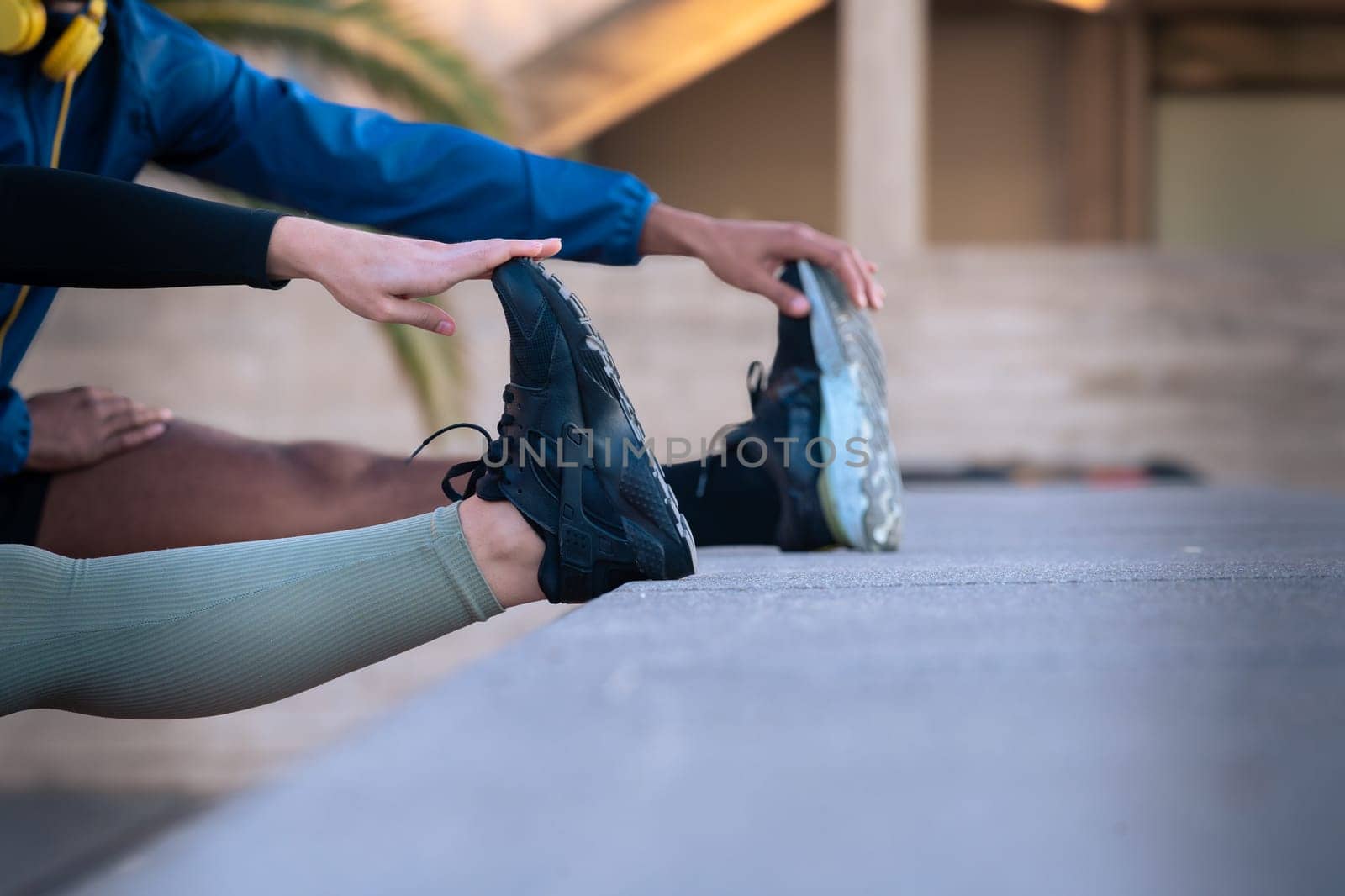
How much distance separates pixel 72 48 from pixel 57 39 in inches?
1.0

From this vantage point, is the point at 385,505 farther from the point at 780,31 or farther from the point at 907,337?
the point at 780,31

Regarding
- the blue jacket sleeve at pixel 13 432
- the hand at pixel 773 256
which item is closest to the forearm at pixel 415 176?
the hand at pixel 773 256

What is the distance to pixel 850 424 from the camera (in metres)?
1.25

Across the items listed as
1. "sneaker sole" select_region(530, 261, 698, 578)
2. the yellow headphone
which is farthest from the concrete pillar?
"sneaker sole" select_region(530, 261, 698, 578)

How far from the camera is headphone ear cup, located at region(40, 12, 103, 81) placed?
3.82 feet

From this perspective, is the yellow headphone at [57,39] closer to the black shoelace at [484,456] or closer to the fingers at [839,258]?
the black shoelace at [484,456]

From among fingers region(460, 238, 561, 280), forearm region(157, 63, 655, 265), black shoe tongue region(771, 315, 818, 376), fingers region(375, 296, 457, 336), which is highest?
forearm region(157, 63, 655, 265)

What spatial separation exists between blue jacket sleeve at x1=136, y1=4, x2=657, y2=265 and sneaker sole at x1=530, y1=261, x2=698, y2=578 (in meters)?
0.44

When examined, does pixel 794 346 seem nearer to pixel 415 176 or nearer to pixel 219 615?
pixel 415 176

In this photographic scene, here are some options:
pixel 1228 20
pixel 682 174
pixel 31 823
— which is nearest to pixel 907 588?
pixel 31 823

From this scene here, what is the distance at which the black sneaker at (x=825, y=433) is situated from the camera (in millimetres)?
1241

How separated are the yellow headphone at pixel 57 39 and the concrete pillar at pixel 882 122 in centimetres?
378

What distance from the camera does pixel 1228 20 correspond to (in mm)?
8266

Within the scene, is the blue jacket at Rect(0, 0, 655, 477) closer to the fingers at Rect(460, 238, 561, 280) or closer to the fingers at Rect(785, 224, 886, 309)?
the fingers at Rect(785, 224, 886, 309)
